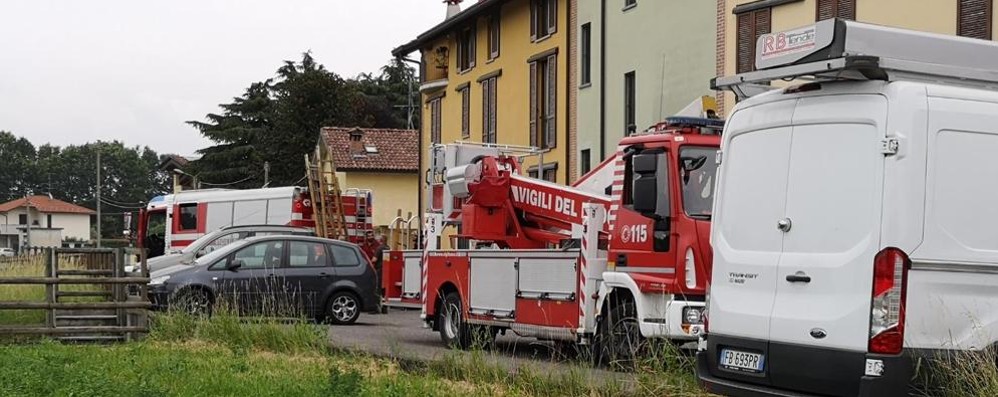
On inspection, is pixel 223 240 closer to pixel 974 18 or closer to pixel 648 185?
pixel 974 18

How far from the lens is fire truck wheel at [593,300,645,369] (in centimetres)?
1285

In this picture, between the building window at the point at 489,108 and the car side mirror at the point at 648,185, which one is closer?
the car side mirror at the point at 648,185

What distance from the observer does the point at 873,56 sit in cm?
822

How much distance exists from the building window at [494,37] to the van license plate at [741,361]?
1172 inches

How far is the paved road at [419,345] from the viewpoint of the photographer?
11305mm

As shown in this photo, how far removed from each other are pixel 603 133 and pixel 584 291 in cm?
1801

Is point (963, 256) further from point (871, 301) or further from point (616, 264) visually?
point (616, 264)

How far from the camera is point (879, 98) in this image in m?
8.17

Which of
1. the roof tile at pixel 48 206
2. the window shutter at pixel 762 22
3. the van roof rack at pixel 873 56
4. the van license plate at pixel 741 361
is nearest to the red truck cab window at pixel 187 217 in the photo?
the window shutter at pixel 762 22

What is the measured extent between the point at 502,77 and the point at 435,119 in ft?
23.7

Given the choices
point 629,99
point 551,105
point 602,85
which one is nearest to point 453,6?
point 551,105

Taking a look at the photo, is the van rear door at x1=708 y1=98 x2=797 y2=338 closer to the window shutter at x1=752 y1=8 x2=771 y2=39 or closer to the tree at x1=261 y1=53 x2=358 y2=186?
the window shutter at x1=752 y1=8 x2=771 y2=39

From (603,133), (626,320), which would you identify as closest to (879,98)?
(626,320)

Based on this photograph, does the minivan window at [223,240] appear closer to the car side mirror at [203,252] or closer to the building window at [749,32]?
the car side mirror at [203,252]
